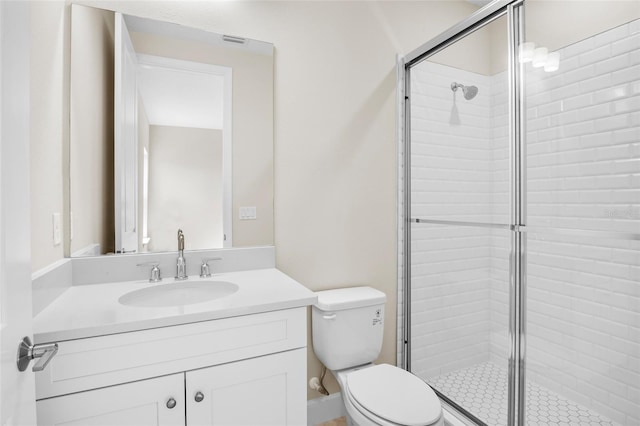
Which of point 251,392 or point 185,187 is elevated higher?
point 185,187

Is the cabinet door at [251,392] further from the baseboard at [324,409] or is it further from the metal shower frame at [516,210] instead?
the metal shower frame at [516,210]

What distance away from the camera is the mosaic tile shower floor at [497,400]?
137 centimetres

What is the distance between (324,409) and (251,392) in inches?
36.1

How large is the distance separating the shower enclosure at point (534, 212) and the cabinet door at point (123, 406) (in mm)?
1348

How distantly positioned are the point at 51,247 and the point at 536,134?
1864mm

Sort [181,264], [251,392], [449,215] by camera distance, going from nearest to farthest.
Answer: [251,392] < [181,264] < [449,215]

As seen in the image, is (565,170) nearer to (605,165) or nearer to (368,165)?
(605,165)

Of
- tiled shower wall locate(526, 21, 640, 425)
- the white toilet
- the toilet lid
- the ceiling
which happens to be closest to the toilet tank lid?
the white toilet

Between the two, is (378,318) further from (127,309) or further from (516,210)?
(127,309)

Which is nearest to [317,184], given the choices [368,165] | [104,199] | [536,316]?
[368,165]

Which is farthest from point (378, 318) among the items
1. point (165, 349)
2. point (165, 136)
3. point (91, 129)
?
point (91, 129)

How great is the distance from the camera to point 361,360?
5.81 feet

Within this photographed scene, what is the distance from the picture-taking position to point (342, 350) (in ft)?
5.62

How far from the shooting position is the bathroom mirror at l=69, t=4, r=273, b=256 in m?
1.43
